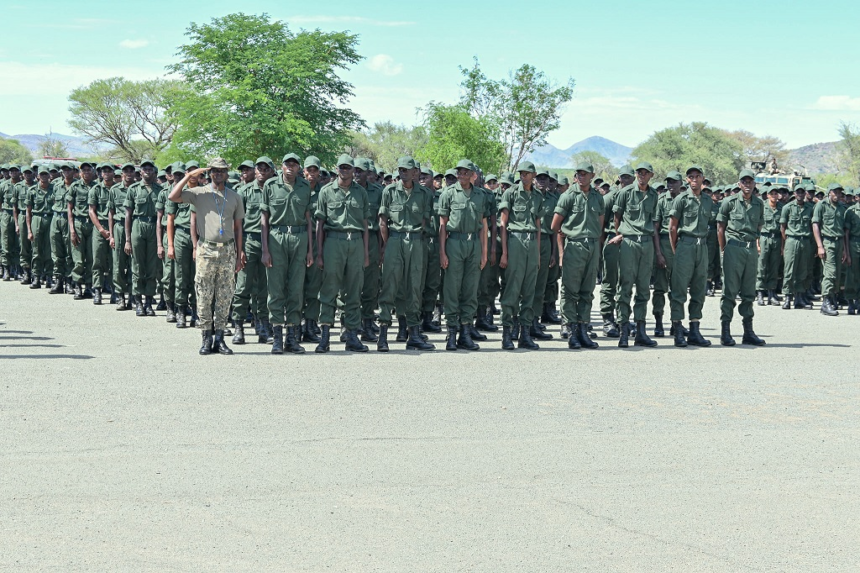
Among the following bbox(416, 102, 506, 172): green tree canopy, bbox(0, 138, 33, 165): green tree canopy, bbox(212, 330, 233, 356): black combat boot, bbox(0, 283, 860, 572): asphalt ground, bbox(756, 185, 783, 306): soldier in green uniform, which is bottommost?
bbox(0, 283, 860, 572): asphalt ground

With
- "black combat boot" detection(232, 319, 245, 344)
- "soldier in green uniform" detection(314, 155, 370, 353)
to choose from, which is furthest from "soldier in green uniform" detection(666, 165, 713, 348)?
"black combat boot" detection(232, 319, 245, 344)

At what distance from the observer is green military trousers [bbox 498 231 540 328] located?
11.9m

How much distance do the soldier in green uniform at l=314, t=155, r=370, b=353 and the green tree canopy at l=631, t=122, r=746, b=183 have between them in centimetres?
7076

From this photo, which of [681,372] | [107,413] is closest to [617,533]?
[107,413]

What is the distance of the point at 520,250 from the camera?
1195 centimetres

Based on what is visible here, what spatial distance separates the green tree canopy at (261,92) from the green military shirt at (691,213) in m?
34.1

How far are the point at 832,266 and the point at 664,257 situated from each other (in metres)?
5.92

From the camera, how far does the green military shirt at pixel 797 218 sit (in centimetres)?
1855

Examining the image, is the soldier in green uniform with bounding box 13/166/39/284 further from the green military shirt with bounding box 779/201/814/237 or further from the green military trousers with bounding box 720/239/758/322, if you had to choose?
the green military shirt with bounding box 779/201/814/237

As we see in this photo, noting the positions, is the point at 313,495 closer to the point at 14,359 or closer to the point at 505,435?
the point at 505,435

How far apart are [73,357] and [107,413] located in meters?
3.07

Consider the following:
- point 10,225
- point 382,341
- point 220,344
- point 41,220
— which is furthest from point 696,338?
point 10,225

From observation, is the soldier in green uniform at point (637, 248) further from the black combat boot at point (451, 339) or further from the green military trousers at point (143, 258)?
the green military trousers at point (143, 258)

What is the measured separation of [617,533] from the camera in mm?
5211
